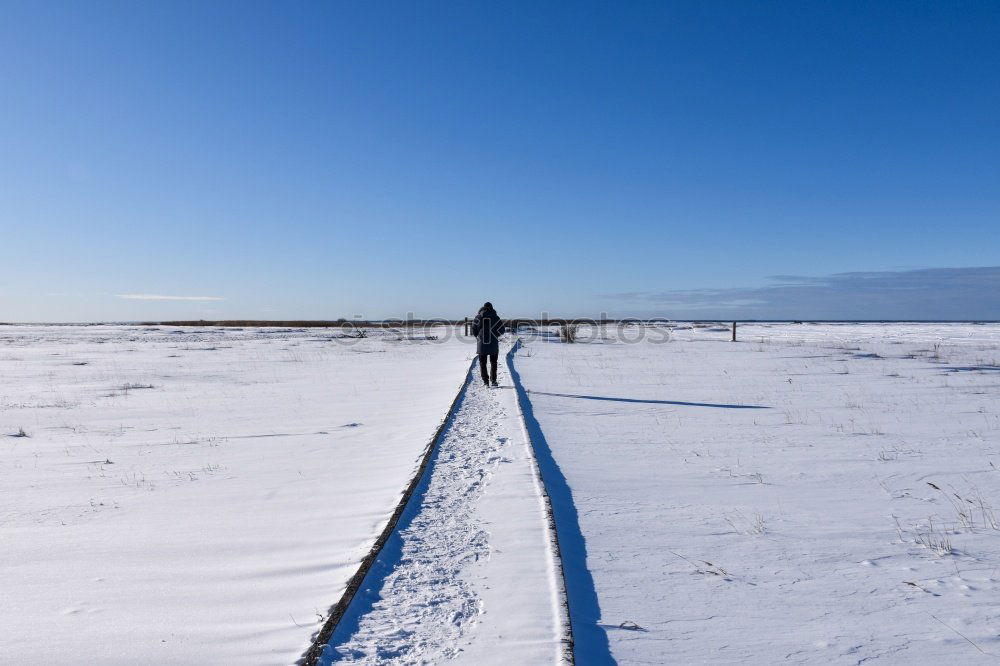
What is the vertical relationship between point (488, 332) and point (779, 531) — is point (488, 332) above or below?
above

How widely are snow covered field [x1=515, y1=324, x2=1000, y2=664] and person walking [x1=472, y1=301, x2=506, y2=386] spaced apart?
2.96m

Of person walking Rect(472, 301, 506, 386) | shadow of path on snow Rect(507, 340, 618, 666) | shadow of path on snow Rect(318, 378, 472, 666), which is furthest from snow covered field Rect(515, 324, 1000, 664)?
person walking Rect(472, 301, 506, 386)

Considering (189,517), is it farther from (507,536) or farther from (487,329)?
(487,329)

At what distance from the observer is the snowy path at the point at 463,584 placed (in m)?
2.88

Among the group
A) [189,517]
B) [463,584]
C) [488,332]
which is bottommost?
[189,517]

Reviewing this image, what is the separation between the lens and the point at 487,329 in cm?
1362

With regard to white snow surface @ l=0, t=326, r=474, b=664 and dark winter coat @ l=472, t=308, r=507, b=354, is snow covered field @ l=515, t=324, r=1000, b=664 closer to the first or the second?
white snow surface @ l=0, t=326, r=474, b=664

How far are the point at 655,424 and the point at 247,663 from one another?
762 cm

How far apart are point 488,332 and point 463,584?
33.3 feet

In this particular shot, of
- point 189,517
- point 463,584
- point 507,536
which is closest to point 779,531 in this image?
point 507,536

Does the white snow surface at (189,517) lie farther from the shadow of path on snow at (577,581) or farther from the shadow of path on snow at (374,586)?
the shadow of path on snow at (577,581)

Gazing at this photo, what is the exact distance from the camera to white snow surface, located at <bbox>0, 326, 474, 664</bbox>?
10.5ft

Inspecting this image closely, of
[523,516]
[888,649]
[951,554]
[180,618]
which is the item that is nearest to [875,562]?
[951,554]

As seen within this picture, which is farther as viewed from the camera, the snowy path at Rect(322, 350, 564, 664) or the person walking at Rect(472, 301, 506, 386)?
the person walking at Rect(472, 301, 506, 386)
